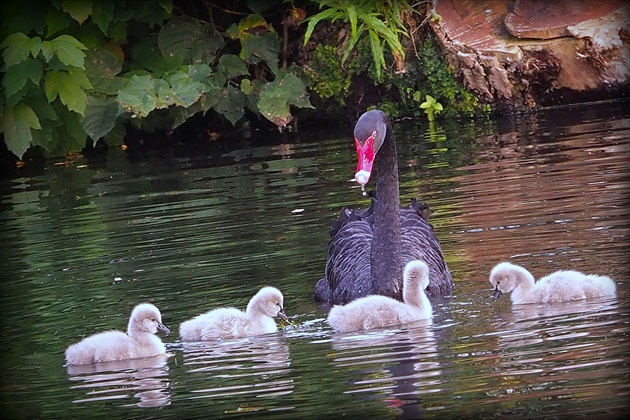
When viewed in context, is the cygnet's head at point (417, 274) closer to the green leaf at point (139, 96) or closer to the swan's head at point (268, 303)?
the swan's head at point (268, 303)

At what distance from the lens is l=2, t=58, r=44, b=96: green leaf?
12000 mm

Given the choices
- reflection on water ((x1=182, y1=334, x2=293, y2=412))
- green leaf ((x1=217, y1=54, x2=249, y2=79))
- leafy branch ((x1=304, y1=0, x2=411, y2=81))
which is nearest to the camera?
reflection on water ((x1=182, y1=334, x2=293, y2=412))

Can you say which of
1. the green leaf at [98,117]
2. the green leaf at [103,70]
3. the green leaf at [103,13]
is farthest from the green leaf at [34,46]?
the green leaf at [103,70]

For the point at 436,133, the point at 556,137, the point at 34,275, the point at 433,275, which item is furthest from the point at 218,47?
the point at 433,275

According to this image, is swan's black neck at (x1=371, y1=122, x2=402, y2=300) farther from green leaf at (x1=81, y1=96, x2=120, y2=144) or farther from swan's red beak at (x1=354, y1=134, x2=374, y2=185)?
green leaf at (x1=81, y1=96, x2=120, y2=144)

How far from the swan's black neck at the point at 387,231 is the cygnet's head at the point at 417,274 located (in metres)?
0.26

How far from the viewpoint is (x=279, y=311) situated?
18.7 ft

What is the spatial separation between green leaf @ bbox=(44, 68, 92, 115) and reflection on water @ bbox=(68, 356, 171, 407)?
6942 mm

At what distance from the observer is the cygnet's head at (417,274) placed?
225 inches

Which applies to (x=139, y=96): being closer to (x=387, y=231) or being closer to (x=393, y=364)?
(x=387, y=231)

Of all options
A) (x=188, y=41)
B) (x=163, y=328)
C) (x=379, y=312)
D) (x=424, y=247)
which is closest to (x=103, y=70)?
(x=188, y=41)

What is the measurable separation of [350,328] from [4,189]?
23.5 ft

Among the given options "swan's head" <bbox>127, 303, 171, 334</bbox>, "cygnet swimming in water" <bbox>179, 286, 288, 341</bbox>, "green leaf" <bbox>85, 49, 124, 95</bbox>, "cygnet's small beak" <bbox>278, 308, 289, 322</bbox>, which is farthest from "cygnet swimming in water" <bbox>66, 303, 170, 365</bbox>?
"green leaf" <bbox>85, 49, 124, 95</bbox>

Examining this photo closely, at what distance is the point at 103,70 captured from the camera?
13000 millimetres
